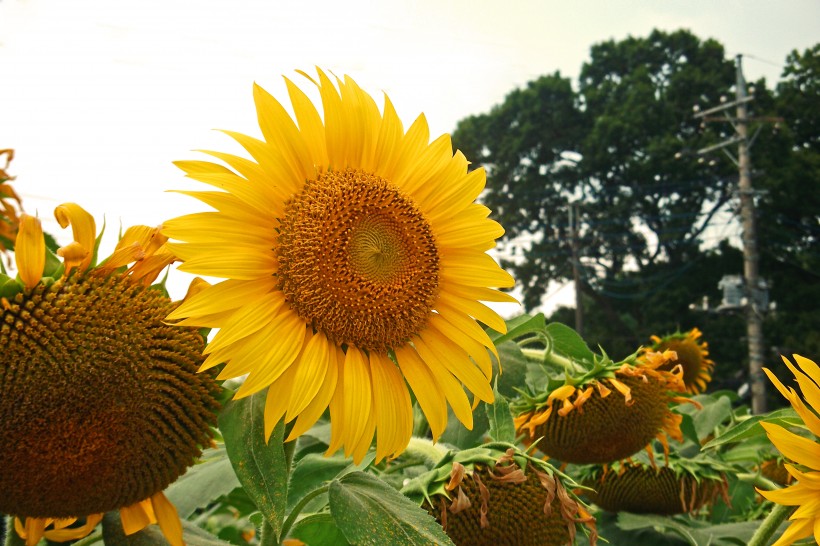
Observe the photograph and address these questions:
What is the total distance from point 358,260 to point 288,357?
188 millimetres

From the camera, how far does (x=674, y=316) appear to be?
24.8m

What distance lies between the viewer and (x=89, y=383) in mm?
812

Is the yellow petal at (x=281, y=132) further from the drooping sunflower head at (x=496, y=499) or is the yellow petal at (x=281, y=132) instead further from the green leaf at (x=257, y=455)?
the drooping sunflower head at (x=496, y=499)

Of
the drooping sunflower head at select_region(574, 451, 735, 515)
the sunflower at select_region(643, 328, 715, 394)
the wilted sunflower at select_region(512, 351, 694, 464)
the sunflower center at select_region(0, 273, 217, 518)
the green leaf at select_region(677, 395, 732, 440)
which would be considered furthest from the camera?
the sunflower at select_region(643, 328, 715, 394)

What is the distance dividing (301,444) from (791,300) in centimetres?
2478

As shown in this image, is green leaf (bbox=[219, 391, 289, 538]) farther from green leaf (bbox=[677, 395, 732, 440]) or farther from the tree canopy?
the tree canopy

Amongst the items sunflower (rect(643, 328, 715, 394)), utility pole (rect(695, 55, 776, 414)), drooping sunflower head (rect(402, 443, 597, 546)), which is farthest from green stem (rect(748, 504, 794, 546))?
utility pole (rect(695, 55, 776, 414))

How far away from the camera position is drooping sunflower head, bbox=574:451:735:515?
1869 mm

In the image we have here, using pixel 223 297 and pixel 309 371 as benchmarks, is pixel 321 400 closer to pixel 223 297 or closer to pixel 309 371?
pixel 309 371

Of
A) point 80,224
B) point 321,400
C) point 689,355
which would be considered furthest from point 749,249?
point 80,224

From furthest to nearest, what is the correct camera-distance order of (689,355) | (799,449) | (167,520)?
(689,355) → (799,449) → (167,520)

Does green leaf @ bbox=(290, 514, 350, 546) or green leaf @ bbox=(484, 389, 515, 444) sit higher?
green leaf @ bbox=(484, 389, 515, 444)

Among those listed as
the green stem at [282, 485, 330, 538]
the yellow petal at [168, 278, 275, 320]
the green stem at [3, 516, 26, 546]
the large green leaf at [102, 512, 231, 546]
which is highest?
the yellow petal at [168, 278, 275, 320]

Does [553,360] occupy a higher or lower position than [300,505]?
higher
